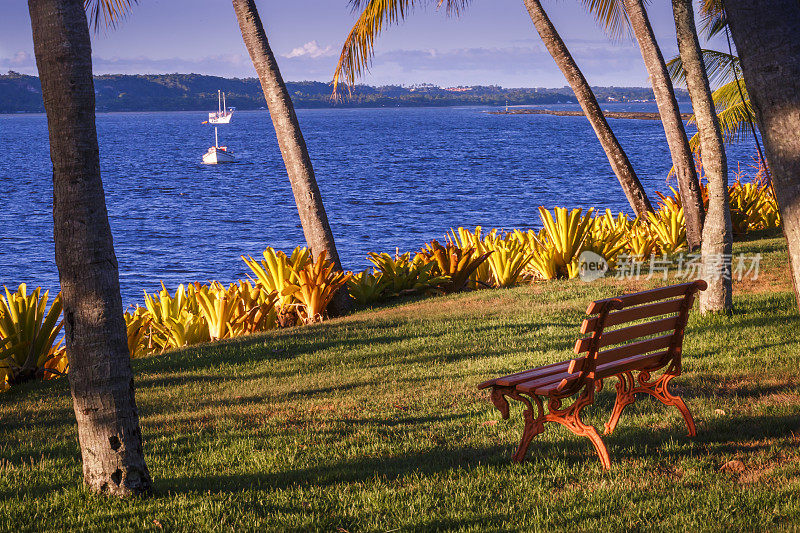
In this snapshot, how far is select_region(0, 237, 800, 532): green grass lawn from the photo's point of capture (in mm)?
3545

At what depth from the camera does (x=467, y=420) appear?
503 centimetres

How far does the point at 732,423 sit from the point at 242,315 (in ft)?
20.6

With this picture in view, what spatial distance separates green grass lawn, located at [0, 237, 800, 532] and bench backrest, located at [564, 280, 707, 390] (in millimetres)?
471

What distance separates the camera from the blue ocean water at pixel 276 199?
2612 centimetres

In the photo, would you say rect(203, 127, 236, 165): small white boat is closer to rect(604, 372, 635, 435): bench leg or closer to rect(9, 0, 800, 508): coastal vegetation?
rect(9, 0, 800, 508): coastal vegetation

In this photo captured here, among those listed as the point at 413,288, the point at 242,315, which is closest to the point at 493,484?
the point at 242,315

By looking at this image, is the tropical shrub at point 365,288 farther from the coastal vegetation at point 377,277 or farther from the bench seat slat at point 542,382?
the bench seat slat at point 542,382

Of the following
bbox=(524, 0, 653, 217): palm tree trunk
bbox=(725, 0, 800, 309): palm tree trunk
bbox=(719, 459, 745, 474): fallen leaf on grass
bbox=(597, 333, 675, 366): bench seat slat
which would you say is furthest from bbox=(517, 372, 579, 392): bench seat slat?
bbox=(524, 0, 653, 217): palm tree trunk

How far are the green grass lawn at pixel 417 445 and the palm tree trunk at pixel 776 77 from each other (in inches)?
56.8

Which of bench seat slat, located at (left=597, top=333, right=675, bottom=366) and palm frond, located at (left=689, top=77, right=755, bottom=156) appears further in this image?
palm frond, located at (left=689, top=77, right=755, bottom=156)

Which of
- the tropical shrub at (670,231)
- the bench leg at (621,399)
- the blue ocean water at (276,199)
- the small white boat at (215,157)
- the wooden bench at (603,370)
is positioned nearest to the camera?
the wooden bench at (603,370)

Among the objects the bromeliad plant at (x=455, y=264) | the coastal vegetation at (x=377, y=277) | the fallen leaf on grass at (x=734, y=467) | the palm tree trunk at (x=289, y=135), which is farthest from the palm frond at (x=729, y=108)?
the fallen leaf on grass at (x=734, y=467)

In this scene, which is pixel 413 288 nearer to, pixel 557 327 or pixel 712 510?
pixel 557 327

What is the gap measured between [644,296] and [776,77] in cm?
134
